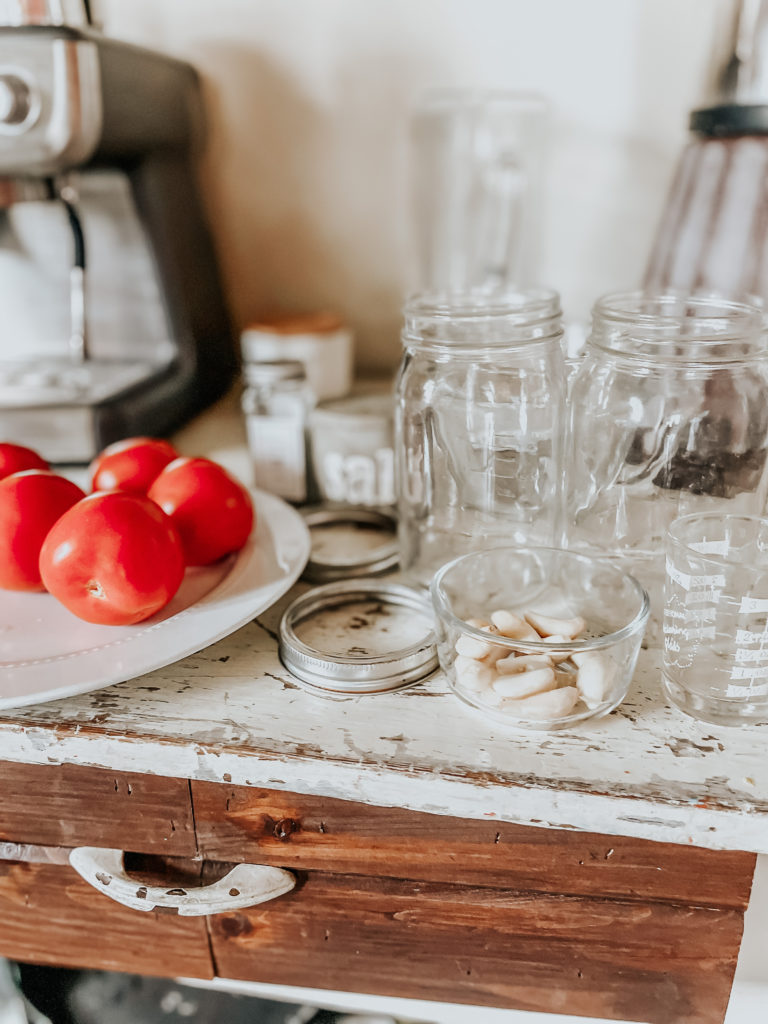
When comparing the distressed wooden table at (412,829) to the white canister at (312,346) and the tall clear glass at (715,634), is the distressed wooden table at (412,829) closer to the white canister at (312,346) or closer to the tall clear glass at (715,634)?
the tall clear glass at (715,634)

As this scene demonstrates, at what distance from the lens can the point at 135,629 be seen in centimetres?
54

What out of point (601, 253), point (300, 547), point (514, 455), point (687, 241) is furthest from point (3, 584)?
point (601, 253)

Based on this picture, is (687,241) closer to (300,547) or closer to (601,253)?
(601,253)

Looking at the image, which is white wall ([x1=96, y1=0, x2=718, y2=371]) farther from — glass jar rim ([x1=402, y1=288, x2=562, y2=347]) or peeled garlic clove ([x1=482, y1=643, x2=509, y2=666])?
peeled garlic clove ([x1=482, y1=643, x2=509, y2=666])

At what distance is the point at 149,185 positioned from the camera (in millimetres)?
919

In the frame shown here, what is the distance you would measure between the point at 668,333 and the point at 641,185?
16.3 inches

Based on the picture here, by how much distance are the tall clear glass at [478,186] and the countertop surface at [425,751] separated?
2.04 ft

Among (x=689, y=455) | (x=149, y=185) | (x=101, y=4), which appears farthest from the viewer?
(x=101, y=4)

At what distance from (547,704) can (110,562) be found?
0.28m

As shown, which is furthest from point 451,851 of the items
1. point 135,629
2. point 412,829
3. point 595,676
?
point 135,629

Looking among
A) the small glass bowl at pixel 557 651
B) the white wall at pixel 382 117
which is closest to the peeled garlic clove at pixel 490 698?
the small glass bowl at pixel 557 651

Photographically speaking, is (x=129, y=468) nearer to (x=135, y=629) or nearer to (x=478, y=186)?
(x=135, y=629)

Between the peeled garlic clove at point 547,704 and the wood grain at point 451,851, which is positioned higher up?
the peeled garlic clove at point 547,704

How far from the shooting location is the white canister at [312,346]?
3.02ft
